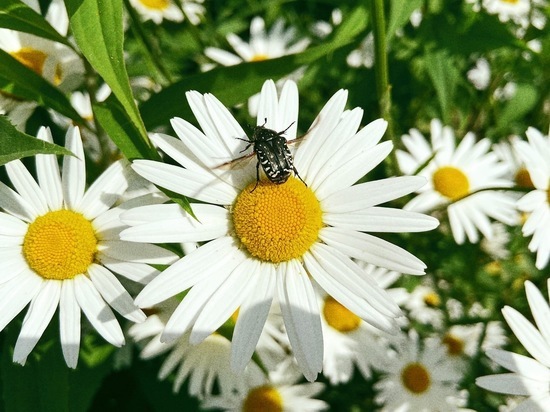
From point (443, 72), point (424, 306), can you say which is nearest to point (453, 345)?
point (424, 306)

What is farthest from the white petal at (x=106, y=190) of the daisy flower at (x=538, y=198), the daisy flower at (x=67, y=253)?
the daisy flower at (x=538, y=198)

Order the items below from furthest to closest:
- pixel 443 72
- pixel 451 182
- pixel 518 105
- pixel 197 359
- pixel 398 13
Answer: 1. pixel 518 105
2. pixel 451 182
3. pixel 443 72
4. pixel 197 359
5. pixel 398 13

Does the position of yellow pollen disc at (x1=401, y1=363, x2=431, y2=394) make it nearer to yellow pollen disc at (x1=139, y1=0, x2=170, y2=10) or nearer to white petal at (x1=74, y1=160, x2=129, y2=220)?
white petal at (x1=74, y1=160, x2=129, y2=220)

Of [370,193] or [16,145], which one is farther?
[370,193]

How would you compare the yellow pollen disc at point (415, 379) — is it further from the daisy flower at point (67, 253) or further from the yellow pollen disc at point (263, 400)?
the daisy flower at point (67, 253)

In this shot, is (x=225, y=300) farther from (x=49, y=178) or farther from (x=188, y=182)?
(x=49, y=178)

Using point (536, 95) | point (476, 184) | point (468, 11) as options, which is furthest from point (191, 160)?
point (536, 95)

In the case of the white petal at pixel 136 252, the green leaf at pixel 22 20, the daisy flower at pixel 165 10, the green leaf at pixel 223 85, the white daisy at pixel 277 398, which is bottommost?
the white daisy at pixel 277 398

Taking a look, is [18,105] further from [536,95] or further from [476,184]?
[536,95]
